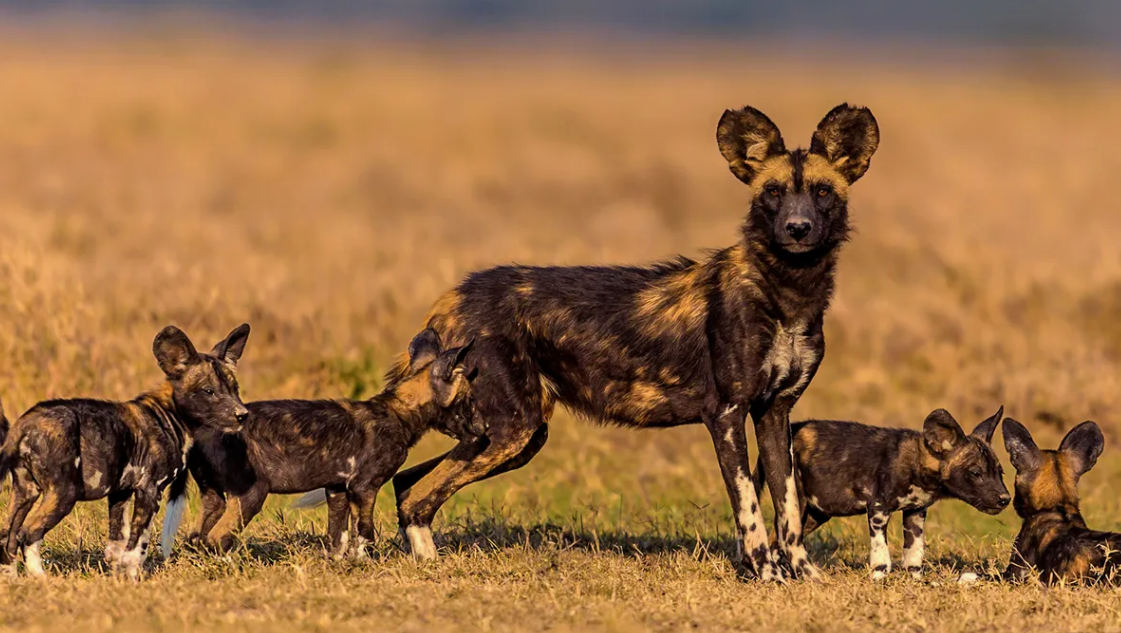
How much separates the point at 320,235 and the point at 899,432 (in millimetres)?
10836

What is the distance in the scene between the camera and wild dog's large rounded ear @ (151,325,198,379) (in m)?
8.52

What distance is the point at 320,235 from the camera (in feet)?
63.4

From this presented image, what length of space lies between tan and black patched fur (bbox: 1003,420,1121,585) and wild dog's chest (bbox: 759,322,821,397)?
124 cm

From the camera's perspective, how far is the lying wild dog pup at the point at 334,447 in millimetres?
8758

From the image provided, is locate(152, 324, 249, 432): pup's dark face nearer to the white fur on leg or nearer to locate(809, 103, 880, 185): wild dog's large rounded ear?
the white fur on leg

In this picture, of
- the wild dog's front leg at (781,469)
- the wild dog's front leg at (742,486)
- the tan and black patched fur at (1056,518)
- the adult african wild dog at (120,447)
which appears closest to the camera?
the adult african wild dog at (120,447)

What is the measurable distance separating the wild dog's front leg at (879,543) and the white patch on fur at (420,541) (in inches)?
95.1

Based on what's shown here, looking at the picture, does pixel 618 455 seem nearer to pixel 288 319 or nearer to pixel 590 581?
pixel 288 319

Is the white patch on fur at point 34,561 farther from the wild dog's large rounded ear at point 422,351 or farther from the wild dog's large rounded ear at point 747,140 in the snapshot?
the wild dog's large rounded ear at point 747,140

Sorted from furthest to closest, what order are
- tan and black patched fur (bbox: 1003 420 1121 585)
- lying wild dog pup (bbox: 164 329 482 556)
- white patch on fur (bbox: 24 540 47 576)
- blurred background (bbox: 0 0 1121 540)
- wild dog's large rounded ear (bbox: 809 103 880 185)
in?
blurred background (bbox: 0 0 1121 540)
wild dog's large rounded ear (bbox: 809 103 880 185)
tan and black patched fur (bbox: 1003 420 1121 585)
lying wild dog pup (bbox: 164 329 482 556)
white patch on fur (bbox: 24 540 47 576)

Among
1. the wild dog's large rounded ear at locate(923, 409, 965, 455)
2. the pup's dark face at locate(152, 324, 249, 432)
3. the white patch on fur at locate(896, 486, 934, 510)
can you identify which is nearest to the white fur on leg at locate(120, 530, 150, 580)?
the pup's dark face at locate(152, 324, 249, 432)

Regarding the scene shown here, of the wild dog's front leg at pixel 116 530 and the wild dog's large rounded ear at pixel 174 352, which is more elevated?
the wild dog's large rounded ear at pixel 174 352

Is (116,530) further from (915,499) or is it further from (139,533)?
(915,499)

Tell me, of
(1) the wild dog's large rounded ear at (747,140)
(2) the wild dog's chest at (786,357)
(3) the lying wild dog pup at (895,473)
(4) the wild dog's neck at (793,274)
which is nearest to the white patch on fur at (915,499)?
(3) the lying wild dog pup at (895,473)
